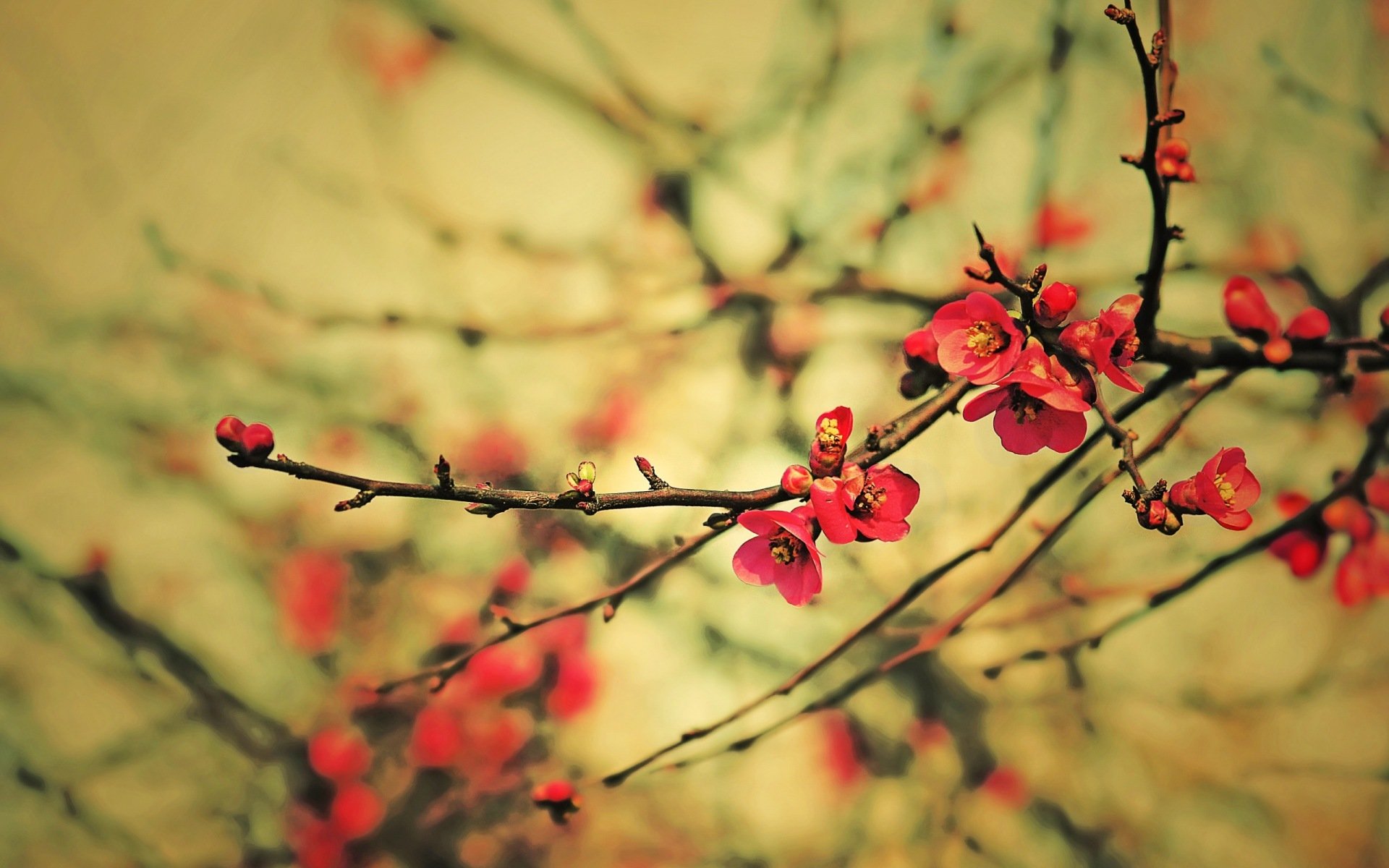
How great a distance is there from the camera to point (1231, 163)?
861 mm

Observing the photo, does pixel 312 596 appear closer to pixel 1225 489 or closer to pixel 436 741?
pixel 436 741

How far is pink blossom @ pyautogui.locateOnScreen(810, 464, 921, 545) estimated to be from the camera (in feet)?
1.69

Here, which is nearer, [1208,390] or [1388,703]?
[1208,390]

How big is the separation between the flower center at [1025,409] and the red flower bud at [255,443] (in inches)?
20.6

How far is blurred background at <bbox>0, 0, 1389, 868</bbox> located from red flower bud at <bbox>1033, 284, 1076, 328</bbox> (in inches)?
12.4

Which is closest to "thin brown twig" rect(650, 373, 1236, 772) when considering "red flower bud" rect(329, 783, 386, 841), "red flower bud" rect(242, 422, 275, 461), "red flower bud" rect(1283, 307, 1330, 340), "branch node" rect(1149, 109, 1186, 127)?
"red flower bud" rect(1283, 307, 1330, 340)

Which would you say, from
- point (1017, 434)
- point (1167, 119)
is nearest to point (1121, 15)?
point (1167, 119)

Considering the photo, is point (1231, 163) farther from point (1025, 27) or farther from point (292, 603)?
point (292, 603)

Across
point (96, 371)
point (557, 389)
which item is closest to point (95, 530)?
point (96, 371)

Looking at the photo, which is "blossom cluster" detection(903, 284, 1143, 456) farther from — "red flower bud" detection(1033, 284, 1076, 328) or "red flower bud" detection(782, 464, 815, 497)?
"red flower bud" detection(782, 464, 815, 497)

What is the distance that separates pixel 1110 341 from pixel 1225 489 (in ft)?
0.50

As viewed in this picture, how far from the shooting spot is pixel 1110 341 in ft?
1.70

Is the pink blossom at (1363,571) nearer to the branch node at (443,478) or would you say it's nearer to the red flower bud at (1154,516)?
the red flower bud at (1154,516)

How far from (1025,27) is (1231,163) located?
28 centimetres
